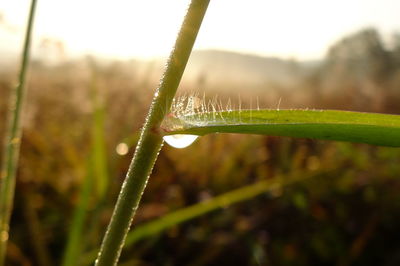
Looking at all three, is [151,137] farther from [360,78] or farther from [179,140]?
[360,78]

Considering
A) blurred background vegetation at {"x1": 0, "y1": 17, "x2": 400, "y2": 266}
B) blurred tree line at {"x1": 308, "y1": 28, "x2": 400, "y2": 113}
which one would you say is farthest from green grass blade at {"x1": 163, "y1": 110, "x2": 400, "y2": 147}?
blurred tree line at {"x1": 308, "y1": 28, "x2": 400, "y2": 113}

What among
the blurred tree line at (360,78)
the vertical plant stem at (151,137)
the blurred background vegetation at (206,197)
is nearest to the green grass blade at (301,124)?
the vertical plant stem at (151,137)

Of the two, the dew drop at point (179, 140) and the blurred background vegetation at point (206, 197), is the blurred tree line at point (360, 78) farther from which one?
the dew drop at point (179, 140)

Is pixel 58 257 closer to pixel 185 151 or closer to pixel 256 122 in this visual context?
pixel 185 151

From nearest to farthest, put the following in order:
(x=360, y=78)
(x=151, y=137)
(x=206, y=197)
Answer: (x=151, y=137) < (x=206, y=197) < (x=360, y=78)

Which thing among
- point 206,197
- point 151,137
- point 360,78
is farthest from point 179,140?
point 360,78

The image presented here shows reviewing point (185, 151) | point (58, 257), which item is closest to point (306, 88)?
point (185, 151)
